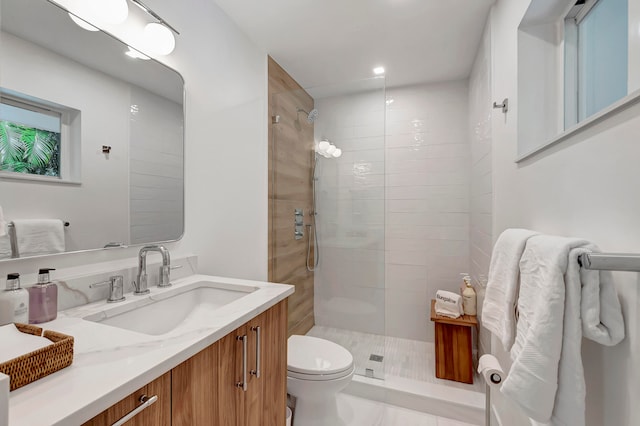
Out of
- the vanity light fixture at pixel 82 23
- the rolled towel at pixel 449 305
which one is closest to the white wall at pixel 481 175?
the rolled towel at pixel 449 305

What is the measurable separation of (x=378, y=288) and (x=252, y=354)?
4.64 feet

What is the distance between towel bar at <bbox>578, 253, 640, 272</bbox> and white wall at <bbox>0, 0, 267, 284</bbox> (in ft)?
5.03

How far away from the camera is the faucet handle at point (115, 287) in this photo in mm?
1102

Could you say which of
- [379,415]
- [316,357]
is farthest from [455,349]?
[316,357]

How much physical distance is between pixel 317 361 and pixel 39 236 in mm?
1386

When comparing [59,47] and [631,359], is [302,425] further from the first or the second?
[59,47]

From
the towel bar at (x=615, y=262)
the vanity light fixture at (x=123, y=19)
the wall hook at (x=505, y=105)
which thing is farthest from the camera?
the wall hook at (x=505, y=105)

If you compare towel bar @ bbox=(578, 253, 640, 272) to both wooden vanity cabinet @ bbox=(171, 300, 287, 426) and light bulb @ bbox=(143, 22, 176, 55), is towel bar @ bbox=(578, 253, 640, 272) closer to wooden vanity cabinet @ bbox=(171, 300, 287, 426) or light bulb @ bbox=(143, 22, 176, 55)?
wooden vanity cabinet @ bbox=(171, 300, 287, 426)

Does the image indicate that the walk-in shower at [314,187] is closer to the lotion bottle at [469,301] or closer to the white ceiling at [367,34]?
the white ceiling at [367,34]

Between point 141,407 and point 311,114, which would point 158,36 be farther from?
point 141,407

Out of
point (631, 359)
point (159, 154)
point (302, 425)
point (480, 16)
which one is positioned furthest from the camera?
point (480, 16)

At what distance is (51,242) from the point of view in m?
0.99

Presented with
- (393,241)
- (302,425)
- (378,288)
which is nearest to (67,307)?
(302,425)

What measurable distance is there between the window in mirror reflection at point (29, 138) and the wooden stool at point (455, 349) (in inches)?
91.8
